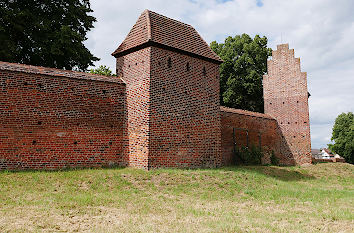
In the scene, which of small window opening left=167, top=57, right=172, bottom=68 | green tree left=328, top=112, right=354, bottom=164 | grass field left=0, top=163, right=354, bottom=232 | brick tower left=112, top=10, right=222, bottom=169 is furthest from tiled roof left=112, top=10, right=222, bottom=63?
green tree left=328, top=112, right=354, bottom=164

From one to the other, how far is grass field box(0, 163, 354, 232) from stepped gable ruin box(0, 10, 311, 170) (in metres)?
0.94

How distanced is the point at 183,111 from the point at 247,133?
6183 millimetres

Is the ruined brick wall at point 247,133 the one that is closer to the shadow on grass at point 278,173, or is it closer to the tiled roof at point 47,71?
the shadow on grass at point 278,173

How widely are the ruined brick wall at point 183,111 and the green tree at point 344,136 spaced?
26902 mm

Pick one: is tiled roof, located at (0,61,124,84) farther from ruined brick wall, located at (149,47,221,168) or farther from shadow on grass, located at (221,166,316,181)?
shadow on grass, located at (221,166,316,181)

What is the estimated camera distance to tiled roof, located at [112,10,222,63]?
38.3 feet

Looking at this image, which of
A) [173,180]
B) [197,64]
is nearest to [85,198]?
[173,180]

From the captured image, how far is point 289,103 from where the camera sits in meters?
19.3

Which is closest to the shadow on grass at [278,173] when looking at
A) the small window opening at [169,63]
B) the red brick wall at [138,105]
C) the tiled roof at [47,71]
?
the red brick wall at [138,105]

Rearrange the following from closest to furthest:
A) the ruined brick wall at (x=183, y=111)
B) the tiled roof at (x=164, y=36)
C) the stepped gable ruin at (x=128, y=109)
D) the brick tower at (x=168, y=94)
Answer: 1. the stepped gable ruin at (x=128, y=109)
2. the brick tower at (x=168, y=94)
3. the ruined brick wall at (x=183, y=111)
4. the tiled roof at (x=164, y=36)

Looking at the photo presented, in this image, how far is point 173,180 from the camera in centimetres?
965

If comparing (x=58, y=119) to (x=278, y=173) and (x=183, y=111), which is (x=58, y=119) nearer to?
(x=183, y=111)

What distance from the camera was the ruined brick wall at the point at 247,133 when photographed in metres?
15.3

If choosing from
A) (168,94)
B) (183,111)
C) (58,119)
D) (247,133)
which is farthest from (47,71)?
(247,133)
